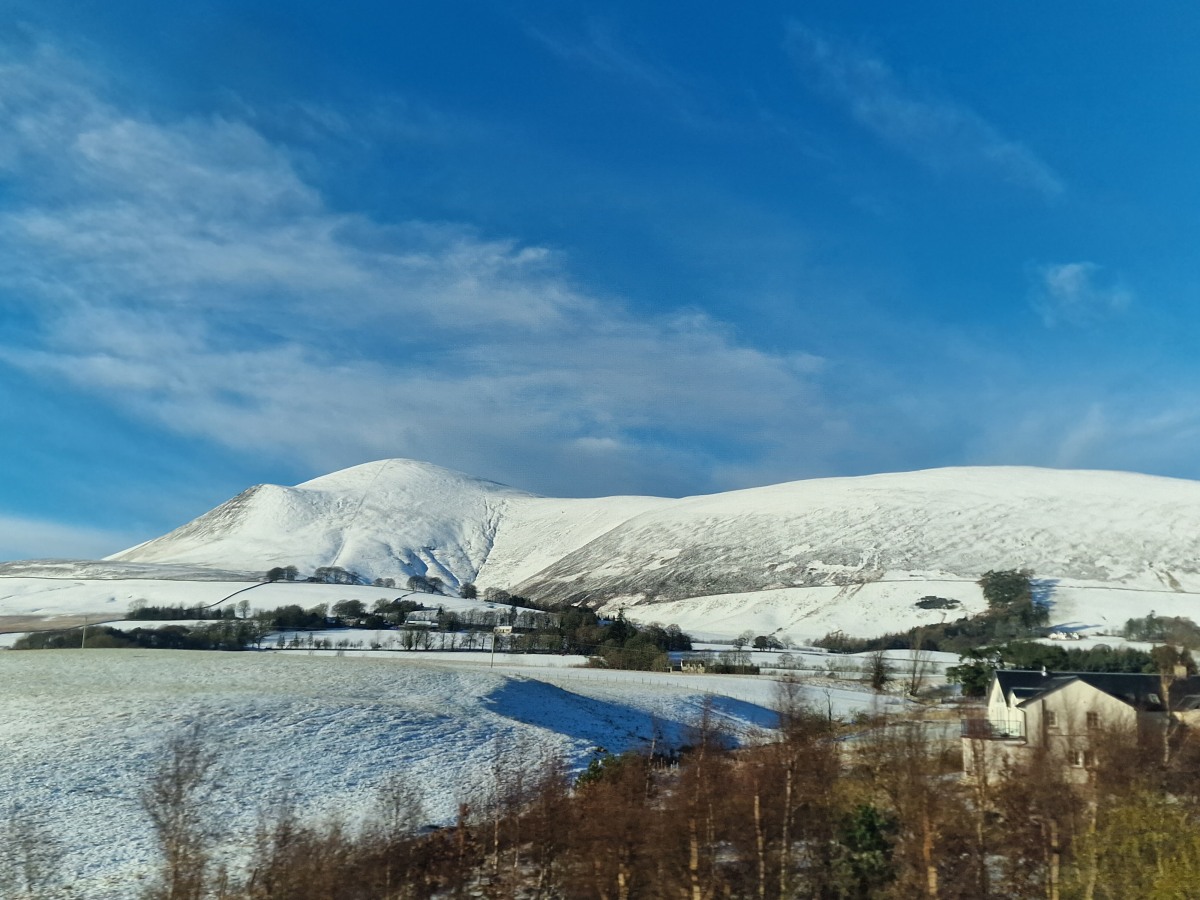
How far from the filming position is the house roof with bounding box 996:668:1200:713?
143 feet

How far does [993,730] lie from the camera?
41.7 metres

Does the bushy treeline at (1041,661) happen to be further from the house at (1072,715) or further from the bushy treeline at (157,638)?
the bushy treeline at (157,638)

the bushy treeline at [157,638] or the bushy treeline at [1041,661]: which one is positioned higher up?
the bushy treeline at [157,638]

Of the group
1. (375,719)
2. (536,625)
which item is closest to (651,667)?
(536,625)

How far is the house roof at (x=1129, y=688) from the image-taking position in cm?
4358

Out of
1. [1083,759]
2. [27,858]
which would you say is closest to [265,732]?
[27,858]

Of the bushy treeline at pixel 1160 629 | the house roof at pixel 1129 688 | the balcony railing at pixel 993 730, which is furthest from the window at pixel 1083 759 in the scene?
the bushy treeline at pixel 1160 629

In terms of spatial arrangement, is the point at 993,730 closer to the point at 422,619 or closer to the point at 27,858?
the point at 27,858

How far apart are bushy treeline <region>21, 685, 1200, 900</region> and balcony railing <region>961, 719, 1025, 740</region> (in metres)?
4.29

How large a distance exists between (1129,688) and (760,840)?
2773 cm

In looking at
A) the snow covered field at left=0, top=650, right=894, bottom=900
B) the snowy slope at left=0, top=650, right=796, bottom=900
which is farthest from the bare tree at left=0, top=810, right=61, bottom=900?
the snow covered field at left=0, top=650, right=894, bottom=900

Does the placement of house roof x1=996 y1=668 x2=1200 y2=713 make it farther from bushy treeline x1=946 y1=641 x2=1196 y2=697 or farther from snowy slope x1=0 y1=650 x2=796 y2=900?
bushy treeline x1=946 y1=641 x2=1196 y2=697

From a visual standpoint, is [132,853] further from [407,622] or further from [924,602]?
[924,602]

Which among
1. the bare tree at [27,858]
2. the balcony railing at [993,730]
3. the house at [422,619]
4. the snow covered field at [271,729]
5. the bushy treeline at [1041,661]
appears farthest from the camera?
the house at [422,619]
